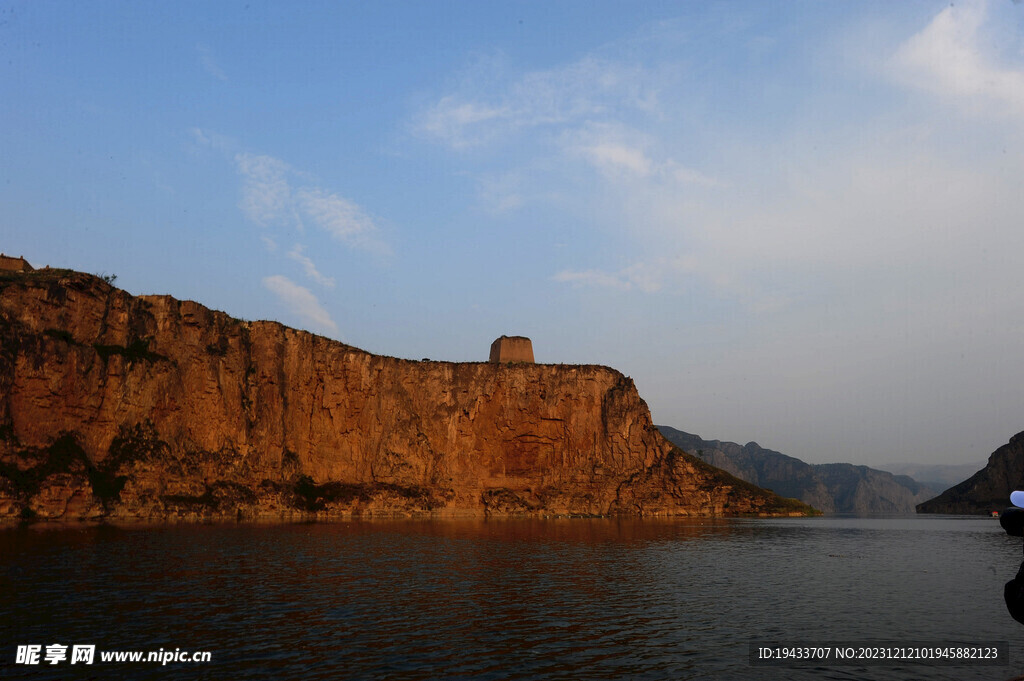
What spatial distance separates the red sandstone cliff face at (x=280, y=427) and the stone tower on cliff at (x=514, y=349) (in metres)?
8.28

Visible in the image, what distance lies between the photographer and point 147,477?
274ft

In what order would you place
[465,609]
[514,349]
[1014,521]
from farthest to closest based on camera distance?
[514,349]
[465,609]
[1014,521]

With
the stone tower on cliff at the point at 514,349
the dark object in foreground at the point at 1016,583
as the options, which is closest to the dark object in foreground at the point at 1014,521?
the dark object in foreground at the point at 1016,583

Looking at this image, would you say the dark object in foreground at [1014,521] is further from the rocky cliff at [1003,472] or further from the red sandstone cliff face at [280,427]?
the rocky cliff at [1003,472]

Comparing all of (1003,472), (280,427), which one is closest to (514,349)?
(280,427)

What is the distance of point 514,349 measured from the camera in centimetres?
14162

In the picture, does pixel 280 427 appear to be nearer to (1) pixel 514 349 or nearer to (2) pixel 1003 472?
(1) pixel 514 349

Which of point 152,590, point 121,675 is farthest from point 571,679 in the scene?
point 152,590

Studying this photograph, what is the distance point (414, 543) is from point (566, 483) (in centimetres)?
7501

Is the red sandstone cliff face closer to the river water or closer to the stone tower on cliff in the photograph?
the stone tower on cliff

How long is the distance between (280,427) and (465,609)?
282 ft

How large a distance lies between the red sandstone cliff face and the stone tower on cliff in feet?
27.1

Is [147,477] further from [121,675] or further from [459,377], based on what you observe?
[121,675]

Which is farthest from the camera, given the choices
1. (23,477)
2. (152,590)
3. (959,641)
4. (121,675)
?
(23,477)
